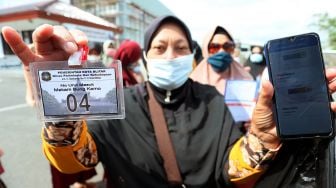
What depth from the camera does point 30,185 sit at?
2965 mm

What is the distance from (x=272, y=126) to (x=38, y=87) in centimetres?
71

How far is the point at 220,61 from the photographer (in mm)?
2291

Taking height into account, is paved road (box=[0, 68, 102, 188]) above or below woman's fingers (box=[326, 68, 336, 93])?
below

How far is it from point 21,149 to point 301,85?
3.89m

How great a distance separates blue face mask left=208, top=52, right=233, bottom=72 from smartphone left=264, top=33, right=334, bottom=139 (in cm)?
139

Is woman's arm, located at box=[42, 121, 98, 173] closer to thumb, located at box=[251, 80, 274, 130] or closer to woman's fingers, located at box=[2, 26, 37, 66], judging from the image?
woman's fingers, located at box=[2, 26, 37, 66]

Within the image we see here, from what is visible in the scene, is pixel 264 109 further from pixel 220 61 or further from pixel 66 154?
pixel 220 61

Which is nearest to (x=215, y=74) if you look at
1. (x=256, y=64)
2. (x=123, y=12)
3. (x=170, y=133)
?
(x=170, y=133)

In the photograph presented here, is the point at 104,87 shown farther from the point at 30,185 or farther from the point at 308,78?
the point at 30,185

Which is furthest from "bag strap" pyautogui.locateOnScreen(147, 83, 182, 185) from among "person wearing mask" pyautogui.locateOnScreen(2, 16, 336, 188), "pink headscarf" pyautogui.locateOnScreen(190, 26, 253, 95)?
"pink headscarf" pyautogui.locateOnScreen(190, 26, 253, 95)

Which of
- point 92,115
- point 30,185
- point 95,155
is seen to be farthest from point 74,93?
point 30,185

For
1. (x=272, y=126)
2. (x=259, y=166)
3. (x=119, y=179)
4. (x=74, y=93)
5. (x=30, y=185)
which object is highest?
(x=74, y=93)

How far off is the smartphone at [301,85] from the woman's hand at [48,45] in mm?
559

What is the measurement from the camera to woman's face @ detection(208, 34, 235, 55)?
2424mm
